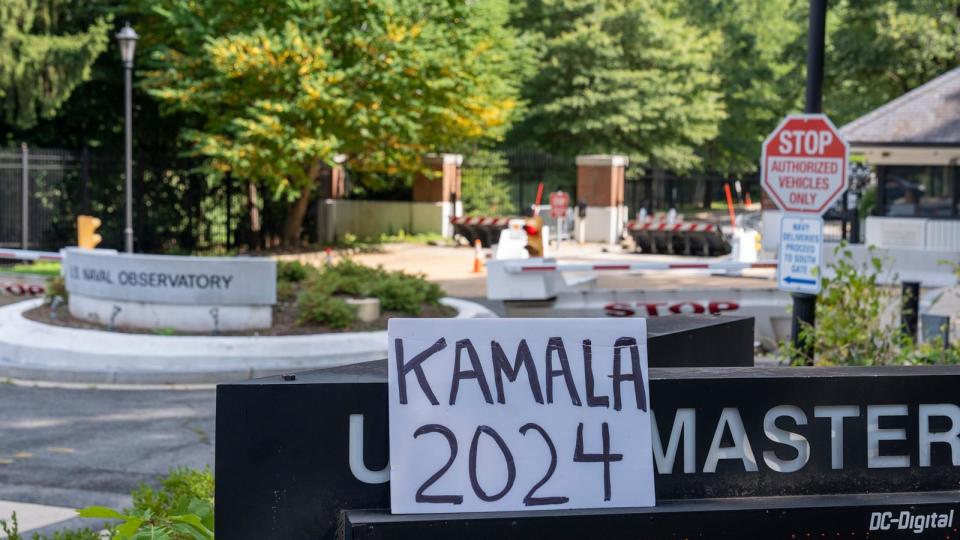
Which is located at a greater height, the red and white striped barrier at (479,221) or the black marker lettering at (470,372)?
the black marker lettering at (470,372)

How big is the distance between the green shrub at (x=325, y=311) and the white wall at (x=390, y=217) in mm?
22195

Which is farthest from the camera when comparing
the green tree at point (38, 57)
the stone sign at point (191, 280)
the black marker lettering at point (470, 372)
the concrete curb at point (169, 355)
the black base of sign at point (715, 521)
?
the green tree at point (38, 57)

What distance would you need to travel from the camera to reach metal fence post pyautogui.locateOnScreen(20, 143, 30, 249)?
2735 cm

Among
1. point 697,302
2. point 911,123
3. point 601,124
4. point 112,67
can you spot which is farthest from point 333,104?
point 601,124

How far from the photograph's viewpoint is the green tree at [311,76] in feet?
93.4

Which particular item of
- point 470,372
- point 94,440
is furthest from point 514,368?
point 94,440

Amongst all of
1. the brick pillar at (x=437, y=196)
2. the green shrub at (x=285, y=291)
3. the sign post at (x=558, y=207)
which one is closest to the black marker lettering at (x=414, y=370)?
the green shrub at (x=285, y=291)

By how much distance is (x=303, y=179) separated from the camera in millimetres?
30641

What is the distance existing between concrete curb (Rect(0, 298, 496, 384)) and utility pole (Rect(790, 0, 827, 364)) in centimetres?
532

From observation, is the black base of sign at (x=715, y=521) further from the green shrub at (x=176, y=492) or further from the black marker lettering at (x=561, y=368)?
the green shrub at (x=176, y=492)

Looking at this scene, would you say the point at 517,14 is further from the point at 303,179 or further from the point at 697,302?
the point at 697,302

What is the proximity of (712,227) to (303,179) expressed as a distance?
10706 millimetres

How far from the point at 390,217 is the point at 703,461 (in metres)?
35.4

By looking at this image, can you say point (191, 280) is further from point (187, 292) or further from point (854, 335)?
point (854, 335)
